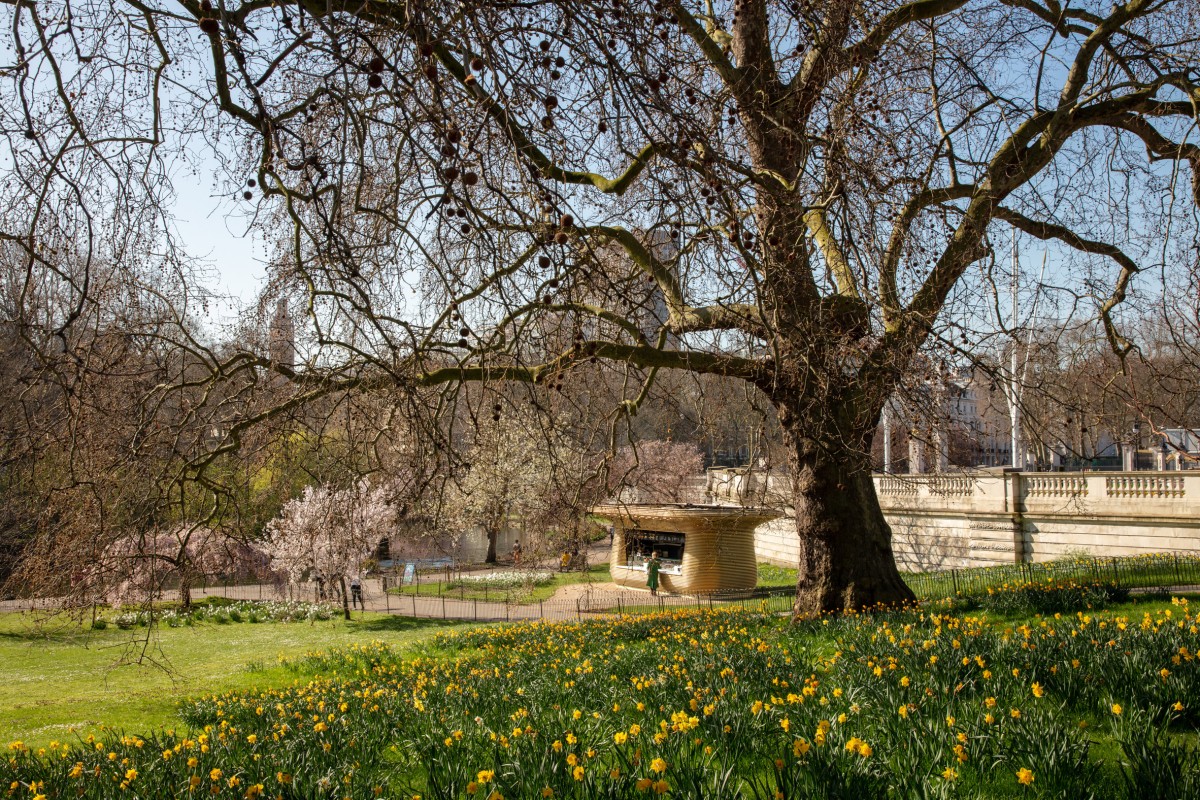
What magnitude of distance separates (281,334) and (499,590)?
1046 inches

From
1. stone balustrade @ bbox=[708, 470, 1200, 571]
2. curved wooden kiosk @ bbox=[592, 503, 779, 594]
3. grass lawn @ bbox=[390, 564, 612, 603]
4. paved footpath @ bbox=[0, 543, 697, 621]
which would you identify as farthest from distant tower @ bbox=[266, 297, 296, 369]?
grass lawn @ bbox=[390, 564, 612, 603]

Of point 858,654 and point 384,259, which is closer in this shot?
point 384,259

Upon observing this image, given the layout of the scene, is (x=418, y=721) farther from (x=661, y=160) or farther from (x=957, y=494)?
(x=957, y=494)

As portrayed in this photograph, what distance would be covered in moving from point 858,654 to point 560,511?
123 inches

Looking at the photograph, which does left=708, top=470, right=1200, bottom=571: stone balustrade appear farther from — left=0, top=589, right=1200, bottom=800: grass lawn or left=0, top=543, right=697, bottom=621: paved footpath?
left=0, top=589, right=1200, bottom=800: grass lawn

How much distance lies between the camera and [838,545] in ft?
36.4

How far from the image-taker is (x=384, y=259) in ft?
17.8

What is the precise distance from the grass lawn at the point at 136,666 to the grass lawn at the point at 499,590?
438 centimetres

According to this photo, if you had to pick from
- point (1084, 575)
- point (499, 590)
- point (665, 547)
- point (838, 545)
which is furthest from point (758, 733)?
point (499, 590)

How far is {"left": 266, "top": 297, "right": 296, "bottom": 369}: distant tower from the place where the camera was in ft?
23.2

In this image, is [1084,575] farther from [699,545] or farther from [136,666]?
[136,666]

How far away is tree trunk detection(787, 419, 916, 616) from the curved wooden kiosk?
13.7m

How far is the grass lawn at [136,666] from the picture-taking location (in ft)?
35.2

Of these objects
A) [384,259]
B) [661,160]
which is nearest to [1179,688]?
[661,160]
